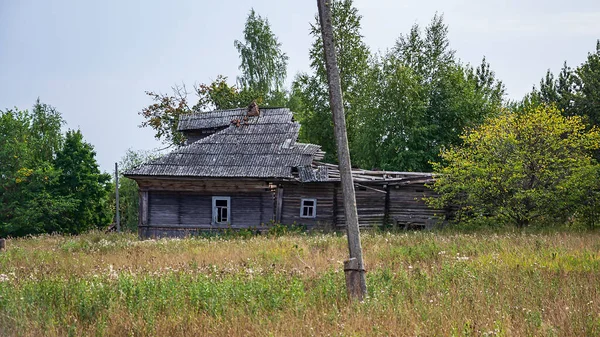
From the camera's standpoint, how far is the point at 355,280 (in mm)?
6812

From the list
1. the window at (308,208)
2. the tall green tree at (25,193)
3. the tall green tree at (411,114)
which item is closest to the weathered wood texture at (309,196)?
the window at (308,208)

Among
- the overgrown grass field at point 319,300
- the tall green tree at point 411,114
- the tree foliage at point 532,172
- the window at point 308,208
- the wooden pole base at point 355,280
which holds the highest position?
the tall green tree at point 411,114

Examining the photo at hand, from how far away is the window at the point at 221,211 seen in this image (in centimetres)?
2191

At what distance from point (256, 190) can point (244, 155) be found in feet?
5.59

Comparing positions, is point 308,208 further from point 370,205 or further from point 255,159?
point 255,159

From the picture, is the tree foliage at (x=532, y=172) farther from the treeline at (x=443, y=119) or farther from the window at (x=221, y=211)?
the window at (x=221, y=211)

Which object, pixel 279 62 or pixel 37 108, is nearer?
pixel 279 62

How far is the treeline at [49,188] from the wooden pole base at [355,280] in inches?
1410

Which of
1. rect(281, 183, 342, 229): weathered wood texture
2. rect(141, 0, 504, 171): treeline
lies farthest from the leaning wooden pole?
rect(141, 0, 504, 171): treeline

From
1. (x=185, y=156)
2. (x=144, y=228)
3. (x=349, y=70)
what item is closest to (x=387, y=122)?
(x=349, y=70)

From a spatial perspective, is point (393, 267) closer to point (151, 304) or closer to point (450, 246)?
point (450, 246)

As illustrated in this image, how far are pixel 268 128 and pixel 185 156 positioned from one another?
4.22 meters

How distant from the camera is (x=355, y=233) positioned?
7078 millimetres

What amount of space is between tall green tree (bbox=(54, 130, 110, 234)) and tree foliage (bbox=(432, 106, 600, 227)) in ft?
99.5
